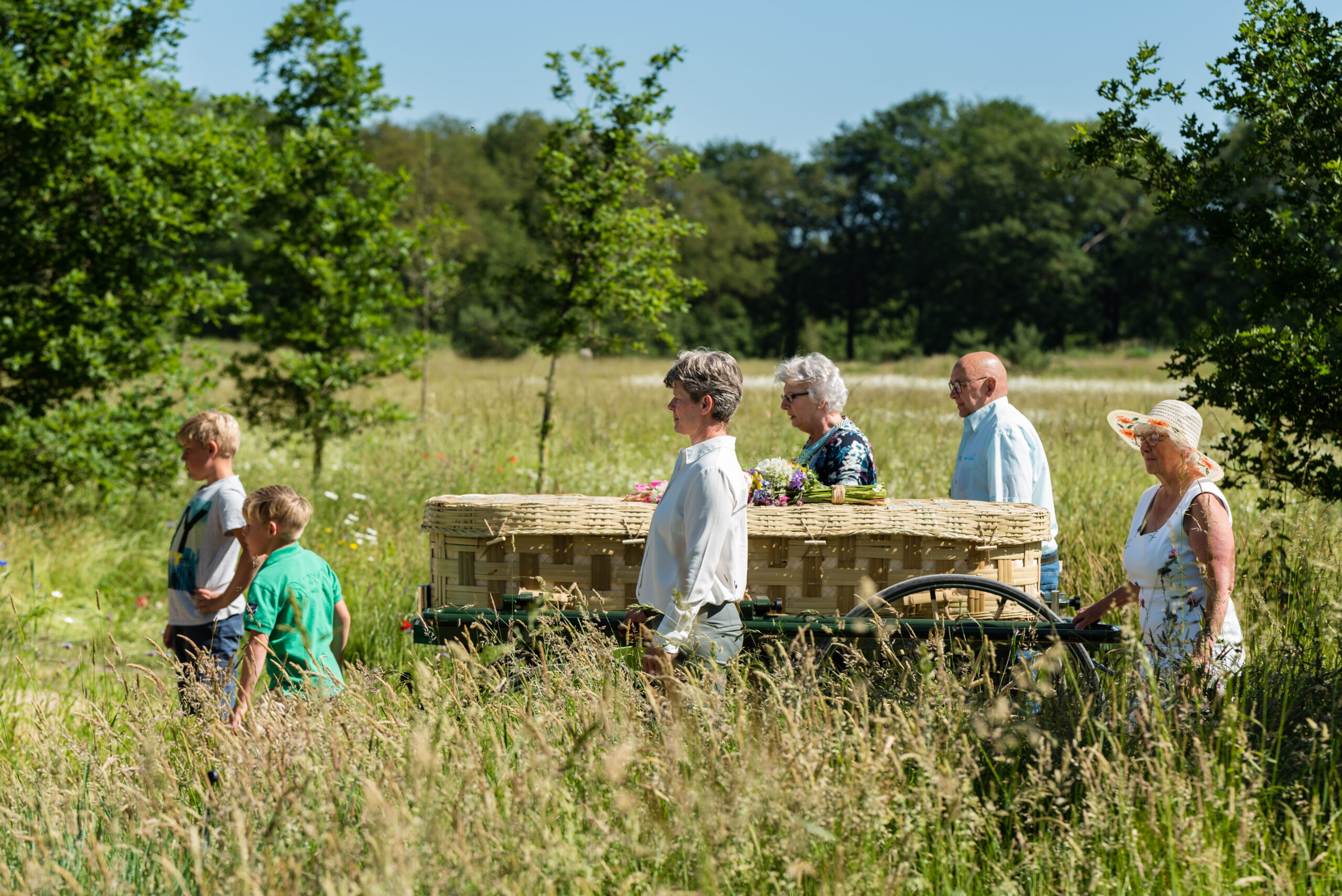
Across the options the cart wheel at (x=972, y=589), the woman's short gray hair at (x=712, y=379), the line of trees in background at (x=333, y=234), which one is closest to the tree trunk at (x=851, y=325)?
Answer: the line of trees in background at (x=333, y=234)

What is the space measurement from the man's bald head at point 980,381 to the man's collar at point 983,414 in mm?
18

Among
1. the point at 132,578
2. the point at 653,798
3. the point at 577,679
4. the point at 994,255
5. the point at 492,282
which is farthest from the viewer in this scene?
the point at 994,255

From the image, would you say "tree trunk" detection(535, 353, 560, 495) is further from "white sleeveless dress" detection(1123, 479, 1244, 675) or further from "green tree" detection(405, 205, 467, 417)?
"white sleeveless dress" detection(1123, 479, 1244, 675)

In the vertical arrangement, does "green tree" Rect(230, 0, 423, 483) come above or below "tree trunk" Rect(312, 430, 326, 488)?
above

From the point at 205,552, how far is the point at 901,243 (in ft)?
216

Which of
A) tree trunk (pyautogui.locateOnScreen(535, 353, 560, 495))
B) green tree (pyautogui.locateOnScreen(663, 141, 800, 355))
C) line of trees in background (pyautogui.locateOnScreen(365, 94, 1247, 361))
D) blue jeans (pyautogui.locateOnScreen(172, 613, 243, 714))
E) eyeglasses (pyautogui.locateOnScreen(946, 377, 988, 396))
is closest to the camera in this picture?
blue jeans (pyautogui.locateOnScreen(172, 613, 243, 714))

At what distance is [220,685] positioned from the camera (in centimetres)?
327

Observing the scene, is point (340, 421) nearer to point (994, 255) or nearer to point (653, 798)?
point (653, 798)

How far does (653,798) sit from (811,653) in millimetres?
560

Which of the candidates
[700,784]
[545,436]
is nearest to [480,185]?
[545,436]

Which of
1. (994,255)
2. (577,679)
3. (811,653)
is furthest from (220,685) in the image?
(994,255)

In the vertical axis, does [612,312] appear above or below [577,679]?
above

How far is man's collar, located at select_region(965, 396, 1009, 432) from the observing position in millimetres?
4895

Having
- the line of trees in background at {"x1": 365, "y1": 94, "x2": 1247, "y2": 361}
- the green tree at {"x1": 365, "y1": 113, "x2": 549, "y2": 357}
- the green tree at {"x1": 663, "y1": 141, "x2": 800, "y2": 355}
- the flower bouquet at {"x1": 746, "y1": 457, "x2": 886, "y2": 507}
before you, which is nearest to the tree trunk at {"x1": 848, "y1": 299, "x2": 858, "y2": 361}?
the line of trees in background at {"x1": 365, "y1": 94, "x2": 1247, "y2": 361}
